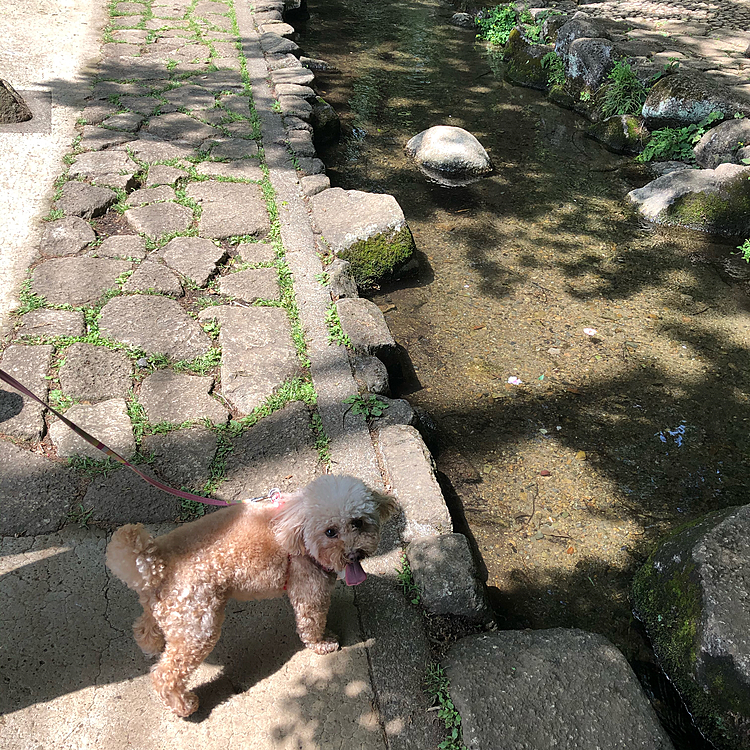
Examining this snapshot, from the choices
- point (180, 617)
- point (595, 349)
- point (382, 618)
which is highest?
point (180, 617)

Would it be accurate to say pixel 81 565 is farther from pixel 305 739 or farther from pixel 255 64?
pixel 255 64

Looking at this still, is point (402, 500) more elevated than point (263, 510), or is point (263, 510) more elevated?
point (263, 510)

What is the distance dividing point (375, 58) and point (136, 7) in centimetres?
329

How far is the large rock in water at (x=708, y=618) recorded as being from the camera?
238cm

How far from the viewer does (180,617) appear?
2164 millimetres

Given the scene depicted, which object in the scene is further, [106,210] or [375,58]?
[375,58]

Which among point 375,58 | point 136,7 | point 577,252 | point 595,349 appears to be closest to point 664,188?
point 577,252

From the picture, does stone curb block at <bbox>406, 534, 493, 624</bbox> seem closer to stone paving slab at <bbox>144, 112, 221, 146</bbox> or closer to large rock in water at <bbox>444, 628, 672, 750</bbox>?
large rock in water at <bbox>444, 628, 672, 750</bbox>

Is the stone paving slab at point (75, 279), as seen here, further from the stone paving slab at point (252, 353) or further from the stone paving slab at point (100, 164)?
the stone paving slab at point (100, 164)

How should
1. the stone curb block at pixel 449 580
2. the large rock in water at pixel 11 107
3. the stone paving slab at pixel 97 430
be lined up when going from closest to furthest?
the stone curb block at pixel 449 580
the stone paving slab at pixel 97 430
the large rock in water at pixel 11 107

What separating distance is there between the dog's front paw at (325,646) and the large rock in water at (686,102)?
6699 mm

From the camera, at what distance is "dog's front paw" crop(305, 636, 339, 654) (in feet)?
8.09

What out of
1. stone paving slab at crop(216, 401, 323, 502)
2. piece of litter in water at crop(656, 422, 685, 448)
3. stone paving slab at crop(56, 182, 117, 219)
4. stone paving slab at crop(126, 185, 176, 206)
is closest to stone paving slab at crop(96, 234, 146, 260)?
stone paving slab at crop(56, 182, 117, 219)

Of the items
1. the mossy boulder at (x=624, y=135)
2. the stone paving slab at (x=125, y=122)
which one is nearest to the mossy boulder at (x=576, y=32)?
the mossy boulder at (x=624, y=135)
